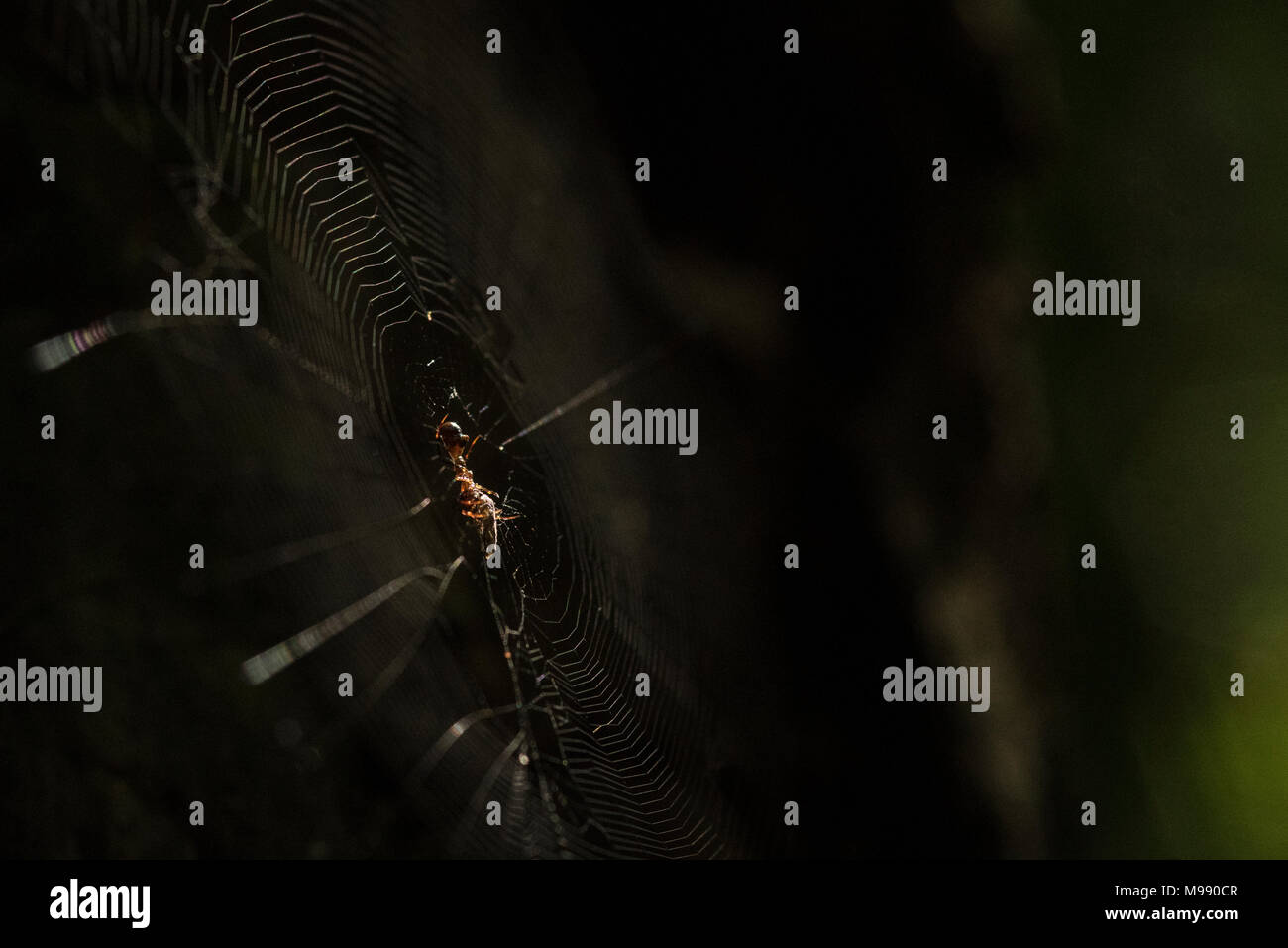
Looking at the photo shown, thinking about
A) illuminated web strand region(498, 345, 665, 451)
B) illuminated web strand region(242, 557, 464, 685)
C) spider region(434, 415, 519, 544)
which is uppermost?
illuminated web strand region(498, 345, 665, 451)

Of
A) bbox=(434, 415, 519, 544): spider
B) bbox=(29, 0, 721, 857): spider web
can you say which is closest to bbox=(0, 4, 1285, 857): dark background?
bbox=(29, 0, 721, 857): spider web

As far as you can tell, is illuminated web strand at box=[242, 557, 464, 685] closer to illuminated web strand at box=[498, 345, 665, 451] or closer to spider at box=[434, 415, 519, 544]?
spider at box=[434, 415, 519, 544]

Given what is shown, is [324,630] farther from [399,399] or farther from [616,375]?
[616,375]

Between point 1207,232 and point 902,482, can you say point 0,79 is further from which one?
point 1207,232

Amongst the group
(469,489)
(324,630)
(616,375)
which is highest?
(616,375)

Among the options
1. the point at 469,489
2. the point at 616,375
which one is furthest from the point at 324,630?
the point at 616,375

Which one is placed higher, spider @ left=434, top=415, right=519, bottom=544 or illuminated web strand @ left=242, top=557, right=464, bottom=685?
spider @ left=434, top=415, right=519, bottom=544
